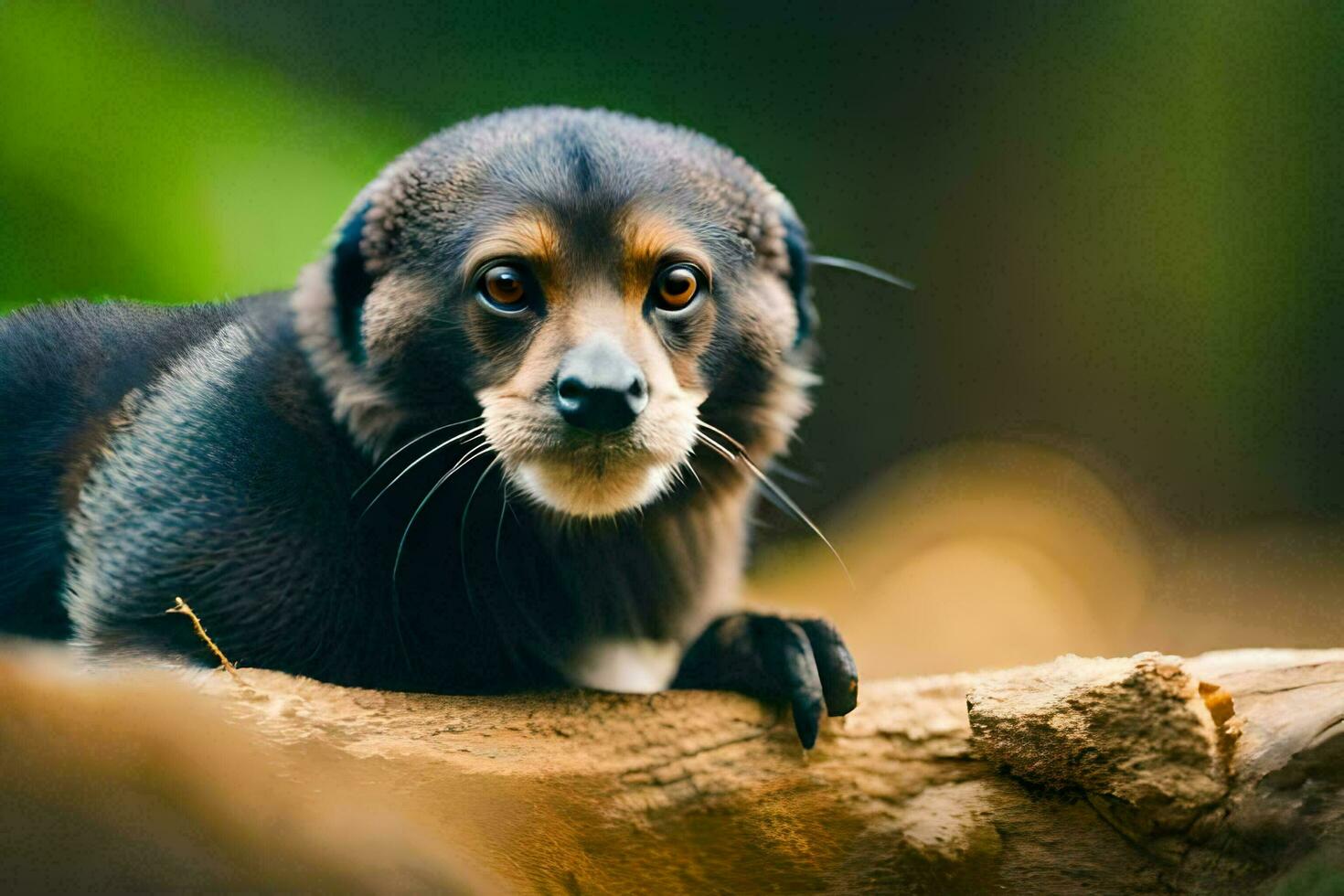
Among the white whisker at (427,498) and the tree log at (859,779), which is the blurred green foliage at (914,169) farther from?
the tree log at (859,779)

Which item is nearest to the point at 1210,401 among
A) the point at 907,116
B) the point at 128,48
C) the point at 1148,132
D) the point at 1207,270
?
the point at 1207,270

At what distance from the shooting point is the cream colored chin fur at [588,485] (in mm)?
1709

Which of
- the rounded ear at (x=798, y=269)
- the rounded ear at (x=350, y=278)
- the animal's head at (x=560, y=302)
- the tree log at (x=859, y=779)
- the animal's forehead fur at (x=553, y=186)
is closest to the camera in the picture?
the tree log at (x=859, y=779)

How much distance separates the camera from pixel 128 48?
1741 millimetres

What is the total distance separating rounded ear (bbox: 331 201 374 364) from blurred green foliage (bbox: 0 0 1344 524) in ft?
0.25

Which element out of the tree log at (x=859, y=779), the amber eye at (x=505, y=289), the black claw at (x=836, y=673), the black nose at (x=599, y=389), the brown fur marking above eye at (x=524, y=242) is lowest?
the tree log at (x=859, y=779)

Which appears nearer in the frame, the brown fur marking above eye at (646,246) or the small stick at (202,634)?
the small stick at (202,634)

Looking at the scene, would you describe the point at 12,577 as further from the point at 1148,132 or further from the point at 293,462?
the point at 1148,132

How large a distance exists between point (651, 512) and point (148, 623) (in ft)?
2.59

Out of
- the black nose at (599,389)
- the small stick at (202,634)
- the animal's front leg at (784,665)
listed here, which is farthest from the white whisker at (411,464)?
the animal's front leg at (784,665)

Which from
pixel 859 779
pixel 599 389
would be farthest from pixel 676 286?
pixel 859 779

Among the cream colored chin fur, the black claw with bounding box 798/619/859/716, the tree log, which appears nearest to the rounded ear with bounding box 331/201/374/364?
the cream colored chin fur

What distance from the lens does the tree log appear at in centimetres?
143

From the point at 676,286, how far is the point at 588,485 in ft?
1.10
